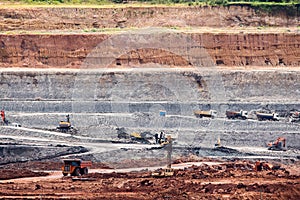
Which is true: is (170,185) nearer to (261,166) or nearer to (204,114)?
(261,166)

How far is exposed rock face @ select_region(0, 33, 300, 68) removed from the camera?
10025 cm

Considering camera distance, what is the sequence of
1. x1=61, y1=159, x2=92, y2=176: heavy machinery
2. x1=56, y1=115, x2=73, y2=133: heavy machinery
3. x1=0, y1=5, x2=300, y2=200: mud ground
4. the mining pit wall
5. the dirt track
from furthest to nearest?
the mining pit wall, x1=56, y1=115, x2=73, y2=133: heavy machinery, x1=61, y1=159, x2=92, y2=176: heavy machinery, x1=0, y1=5, x2=300, y2=200: mud ground, the dirt track

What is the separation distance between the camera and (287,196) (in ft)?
204

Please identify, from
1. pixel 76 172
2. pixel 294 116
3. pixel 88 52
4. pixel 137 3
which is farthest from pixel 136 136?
pixel 137 3

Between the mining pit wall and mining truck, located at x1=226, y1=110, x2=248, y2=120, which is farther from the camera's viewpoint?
the mining pit wall

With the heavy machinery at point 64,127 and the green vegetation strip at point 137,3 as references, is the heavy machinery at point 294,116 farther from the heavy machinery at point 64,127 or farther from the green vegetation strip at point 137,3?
the green vegetation strip at point 137,3

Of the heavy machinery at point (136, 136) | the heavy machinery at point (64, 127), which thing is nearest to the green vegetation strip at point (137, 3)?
the heavy machinery at point (64, 127)

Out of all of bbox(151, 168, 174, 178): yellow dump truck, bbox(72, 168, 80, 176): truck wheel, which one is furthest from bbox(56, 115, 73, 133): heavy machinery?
bbox(151, 168, 174, 178): yellow dump truck

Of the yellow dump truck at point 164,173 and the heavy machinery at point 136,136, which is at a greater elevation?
the yellow dump truck at point 164,173

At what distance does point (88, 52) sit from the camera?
100438 millimetres

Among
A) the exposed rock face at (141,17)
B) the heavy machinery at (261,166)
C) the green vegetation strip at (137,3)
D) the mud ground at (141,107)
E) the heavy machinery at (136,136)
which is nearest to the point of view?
the mud ground at (141,107)

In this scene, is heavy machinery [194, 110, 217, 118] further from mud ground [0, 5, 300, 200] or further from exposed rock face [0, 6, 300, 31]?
exposed rock face [0, 6, 300, 31]

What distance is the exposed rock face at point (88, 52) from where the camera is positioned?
100 m

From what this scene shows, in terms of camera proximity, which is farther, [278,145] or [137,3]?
[137,3]
